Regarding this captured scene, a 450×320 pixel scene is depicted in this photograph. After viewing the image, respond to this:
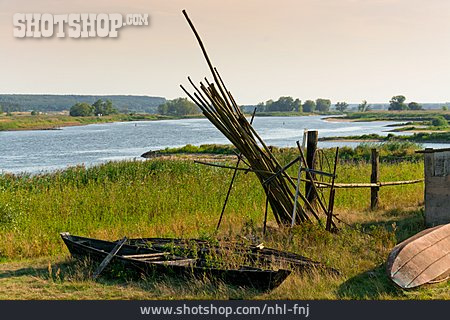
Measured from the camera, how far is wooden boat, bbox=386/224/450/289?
6.59 metres

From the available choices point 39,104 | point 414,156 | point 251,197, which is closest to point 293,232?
point 251,197

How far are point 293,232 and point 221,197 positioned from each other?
4.53 meters

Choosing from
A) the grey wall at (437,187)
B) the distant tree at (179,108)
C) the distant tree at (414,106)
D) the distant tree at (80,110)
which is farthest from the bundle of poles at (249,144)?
the distant tree at (414,106)

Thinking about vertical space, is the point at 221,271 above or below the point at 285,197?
below

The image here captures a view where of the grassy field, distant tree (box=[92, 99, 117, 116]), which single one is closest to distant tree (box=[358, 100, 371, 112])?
distant tree (box=[92, 99, 117, 116])

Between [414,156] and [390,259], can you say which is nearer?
[390,259]

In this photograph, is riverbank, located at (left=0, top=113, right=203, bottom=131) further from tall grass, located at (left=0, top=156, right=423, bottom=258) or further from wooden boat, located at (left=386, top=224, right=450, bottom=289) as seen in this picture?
wooden boat, located at (left=386, top=224, right=450, bottom=289)

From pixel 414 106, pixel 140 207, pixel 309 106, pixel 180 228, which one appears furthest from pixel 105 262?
pixel 309 106

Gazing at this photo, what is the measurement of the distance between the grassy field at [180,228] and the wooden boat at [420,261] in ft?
0.42

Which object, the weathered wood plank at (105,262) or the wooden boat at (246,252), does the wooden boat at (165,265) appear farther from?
the wooden boat at (246,252)

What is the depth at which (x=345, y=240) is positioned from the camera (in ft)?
27.5

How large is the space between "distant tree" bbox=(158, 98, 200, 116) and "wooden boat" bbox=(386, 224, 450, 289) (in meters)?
100
